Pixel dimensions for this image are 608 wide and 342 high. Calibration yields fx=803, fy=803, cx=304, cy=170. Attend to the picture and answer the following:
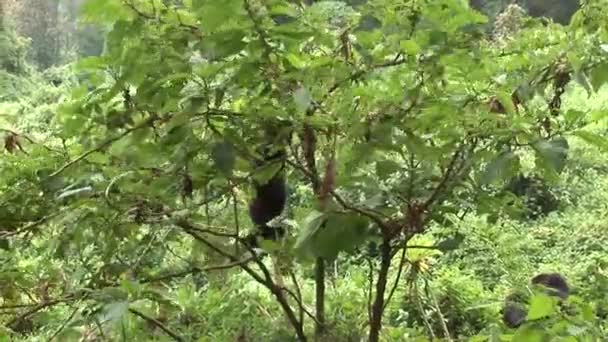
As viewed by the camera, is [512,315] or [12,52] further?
[12,52]

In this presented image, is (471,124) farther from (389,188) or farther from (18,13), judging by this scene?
(18,13)

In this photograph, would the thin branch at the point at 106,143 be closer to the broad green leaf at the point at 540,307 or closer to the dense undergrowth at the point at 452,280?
the dense undergrowth at the point at 452,280

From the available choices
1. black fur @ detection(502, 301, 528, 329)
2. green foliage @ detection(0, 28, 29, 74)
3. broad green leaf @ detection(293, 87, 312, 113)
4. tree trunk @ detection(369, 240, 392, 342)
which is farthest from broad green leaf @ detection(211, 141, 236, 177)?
green foliage @ detection(0, 28, 29, 74)

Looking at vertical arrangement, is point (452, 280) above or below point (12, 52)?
below

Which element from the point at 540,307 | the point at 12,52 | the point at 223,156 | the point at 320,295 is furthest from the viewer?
the point at 12,52

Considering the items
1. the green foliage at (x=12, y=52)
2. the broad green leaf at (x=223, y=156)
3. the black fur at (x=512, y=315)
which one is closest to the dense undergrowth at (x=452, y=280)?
the black fur at (x=512, y=315)

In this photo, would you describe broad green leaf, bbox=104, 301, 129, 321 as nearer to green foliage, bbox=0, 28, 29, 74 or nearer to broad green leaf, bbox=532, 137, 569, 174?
broad green leaf, bbox=532, 137, 569, 174

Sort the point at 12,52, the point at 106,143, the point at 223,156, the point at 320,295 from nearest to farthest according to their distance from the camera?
the point at 223,156
the point at 106,143
the point at 320,295
the point at 12,52

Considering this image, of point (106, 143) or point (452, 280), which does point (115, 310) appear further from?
point (452, 280)

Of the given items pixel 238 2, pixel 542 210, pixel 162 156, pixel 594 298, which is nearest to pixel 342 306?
pixel 594 298

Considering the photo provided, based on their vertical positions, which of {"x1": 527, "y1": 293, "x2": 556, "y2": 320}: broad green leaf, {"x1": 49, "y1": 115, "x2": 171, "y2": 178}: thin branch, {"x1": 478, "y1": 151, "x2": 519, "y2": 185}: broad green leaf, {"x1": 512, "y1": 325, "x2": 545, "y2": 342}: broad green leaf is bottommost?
{"x1": 512, "y1": 325, "x2": 545, "y2": 342}: broad green leaf

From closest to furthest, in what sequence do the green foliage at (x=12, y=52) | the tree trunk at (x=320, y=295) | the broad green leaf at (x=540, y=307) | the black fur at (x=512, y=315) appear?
1. the broad green leaf at (x=540, y=307)
2. the tree trunk at (x=320, y=295)
3. the black fur at (x=512, y=315)
4. the green foliage at (x=12, y=52)

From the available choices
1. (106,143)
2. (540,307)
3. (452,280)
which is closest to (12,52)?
(452,280)

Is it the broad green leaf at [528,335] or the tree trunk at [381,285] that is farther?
the tree trunk at [381,285]
